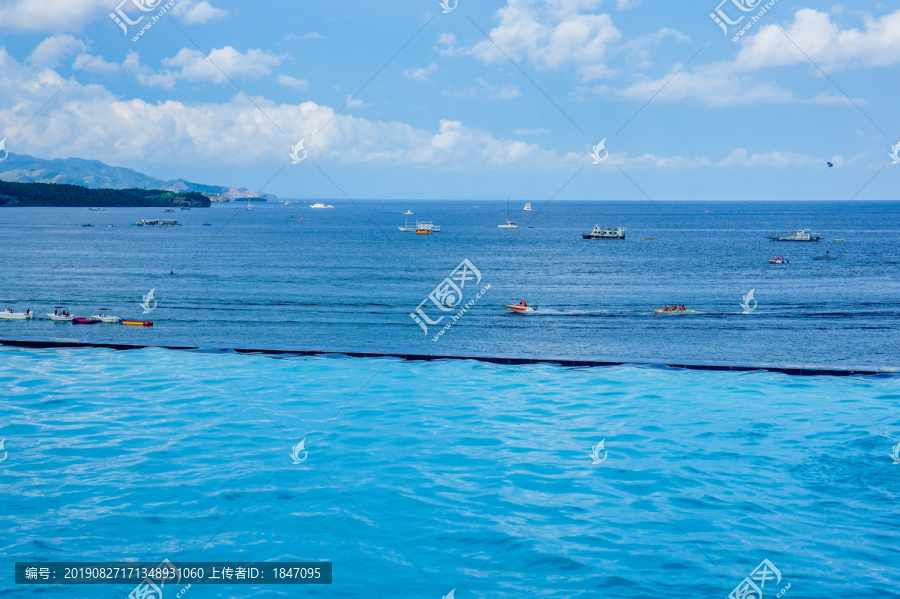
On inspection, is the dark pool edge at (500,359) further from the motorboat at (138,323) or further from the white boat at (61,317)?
the white boat at (61,317)

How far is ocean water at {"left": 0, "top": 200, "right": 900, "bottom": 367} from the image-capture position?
3450 centimetres

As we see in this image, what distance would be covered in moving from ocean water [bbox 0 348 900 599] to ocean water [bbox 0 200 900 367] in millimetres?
4539

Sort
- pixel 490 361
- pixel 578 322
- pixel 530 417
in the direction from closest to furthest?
pixel 530 417
pixel 490 361
pixel 578 322

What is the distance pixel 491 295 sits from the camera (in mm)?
53312

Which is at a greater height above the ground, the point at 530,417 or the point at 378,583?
the point at 530,417

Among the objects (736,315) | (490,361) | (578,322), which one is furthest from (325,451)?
(736,315)

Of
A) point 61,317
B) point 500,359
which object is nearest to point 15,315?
point 61,317

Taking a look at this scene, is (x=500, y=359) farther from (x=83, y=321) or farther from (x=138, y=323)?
(x=83, y=321)

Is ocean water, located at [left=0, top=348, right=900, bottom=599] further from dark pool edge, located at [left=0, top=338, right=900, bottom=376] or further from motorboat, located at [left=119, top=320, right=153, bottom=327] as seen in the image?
motorboat, located at [left=119, top=320, right=153, bottom=327]

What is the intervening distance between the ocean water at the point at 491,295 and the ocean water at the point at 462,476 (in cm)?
454

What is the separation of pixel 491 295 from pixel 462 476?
4116 cm

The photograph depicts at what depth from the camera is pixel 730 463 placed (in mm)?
12828

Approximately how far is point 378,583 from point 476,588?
134 centimetres

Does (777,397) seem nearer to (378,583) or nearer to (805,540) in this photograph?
(805,540)
